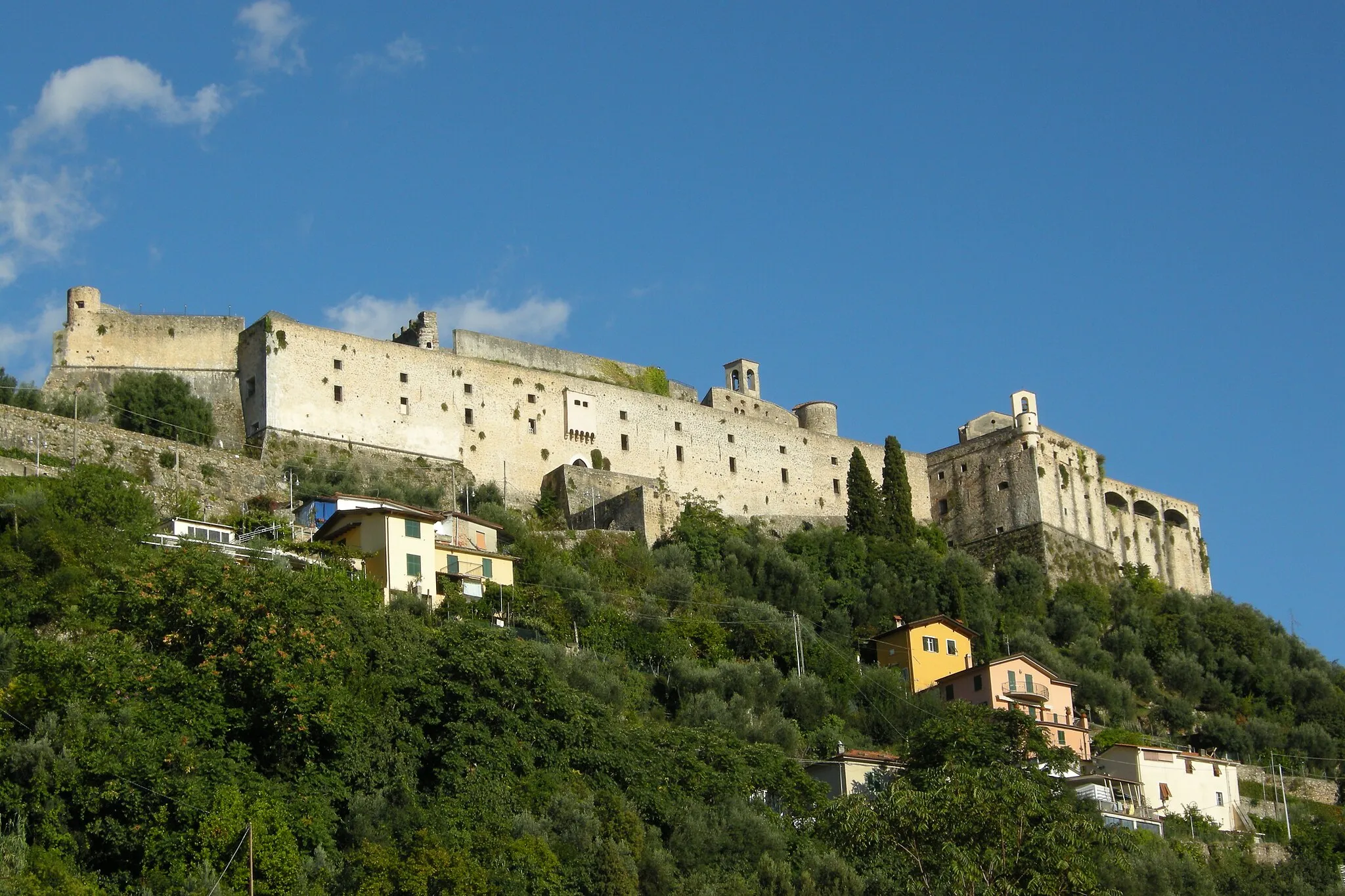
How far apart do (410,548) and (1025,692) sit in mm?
16310

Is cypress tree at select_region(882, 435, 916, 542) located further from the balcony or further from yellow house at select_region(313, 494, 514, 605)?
yellow house at select_region(313, 494, 514, 605)

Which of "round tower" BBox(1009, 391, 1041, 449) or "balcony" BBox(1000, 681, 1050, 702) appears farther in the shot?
"round tower" BBox(1009, 391, 1041, 449)

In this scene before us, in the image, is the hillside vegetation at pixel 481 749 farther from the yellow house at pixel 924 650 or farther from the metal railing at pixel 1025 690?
the metal railing at pixel 1025 690

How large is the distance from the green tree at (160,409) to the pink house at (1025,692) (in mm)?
22131

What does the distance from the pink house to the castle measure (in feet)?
38.5

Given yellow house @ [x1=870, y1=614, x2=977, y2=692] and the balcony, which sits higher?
yellow house @ [x1=870, y1=614, x2=977, y2=692]

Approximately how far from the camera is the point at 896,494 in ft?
213

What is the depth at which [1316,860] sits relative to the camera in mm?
41719

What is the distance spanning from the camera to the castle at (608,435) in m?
54.9

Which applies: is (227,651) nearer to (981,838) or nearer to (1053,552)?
(981,838)

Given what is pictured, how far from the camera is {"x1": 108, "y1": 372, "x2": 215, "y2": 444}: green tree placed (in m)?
51.8

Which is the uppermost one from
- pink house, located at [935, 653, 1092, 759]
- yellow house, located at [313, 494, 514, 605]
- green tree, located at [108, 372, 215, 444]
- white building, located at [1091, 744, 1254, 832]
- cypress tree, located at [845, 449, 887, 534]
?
green tree, located at [108, 372, 215, 444]

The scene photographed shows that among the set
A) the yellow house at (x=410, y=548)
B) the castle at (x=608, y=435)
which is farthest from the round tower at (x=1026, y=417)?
the yellow house at (x=410, y=548)

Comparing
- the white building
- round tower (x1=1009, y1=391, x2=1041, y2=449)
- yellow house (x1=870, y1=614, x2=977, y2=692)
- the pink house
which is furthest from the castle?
the white building
